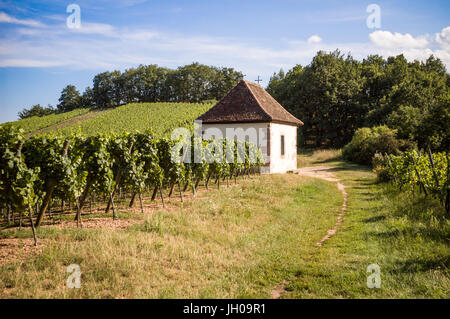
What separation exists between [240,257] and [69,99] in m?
81.1

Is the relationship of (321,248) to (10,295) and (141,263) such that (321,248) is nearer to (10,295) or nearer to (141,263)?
(141,263)

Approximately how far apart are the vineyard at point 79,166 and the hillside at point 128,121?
75.4ft

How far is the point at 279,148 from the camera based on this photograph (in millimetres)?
21094

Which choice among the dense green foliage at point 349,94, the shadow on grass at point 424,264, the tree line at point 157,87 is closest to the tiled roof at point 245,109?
the shadow on grass at point 424,264

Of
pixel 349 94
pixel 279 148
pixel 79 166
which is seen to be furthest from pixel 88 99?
pixel 79 166

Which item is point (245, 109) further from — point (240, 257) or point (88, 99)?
point (88, 99)

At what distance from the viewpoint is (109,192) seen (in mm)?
8461

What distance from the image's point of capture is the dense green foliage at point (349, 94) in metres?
36.8

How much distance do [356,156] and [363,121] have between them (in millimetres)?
12892

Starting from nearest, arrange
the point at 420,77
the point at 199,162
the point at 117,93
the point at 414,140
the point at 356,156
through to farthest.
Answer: the point at 199,162 < the point at 414,140 < the point at 356,156 < the point at 420,77 < the point at 117,93

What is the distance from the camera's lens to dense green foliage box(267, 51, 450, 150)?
36.8 meters

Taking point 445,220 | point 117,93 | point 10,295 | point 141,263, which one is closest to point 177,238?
point 141,263

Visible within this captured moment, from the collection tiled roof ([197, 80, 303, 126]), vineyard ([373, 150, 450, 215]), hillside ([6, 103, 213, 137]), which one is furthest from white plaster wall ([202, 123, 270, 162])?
hillside ([6, 103, 213, 137])

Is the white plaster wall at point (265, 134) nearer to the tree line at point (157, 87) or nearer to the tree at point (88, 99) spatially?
the tree line at point (157, 87)
